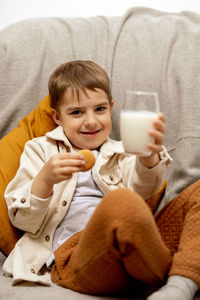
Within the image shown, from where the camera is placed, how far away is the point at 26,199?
1107mm

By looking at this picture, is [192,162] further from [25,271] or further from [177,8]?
[177,8]

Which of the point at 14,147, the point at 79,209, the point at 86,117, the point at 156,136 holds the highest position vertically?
the point at 156,136

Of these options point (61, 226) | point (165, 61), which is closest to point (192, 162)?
point (165, 61)

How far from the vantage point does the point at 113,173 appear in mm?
1304

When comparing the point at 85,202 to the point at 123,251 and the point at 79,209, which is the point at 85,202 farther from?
the point at 123,251

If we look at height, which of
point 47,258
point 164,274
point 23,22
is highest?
point 23,22

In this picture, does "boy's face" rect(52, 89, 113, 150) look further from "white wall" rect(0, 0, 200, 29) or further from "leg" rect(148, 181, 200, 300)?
"white wall" rect(0, 0, 200, 29)

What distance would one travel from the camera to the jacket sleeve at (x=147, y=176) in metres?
1.11

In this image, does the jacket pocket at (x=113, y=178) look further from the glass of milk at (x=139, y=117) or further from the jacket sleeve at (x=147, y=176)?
the glass of milk at (x=139, y=117)

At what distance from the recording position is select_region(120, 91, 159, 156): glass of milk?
884mm

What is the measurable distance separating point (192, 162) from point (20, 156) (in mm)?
628

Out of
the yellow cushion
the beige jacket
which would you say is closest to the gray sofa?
the yellow cushion

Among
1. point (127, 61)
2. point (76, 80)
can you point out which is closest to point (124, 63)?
point (127, 61)

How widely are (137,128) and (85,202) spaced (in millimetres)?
421
